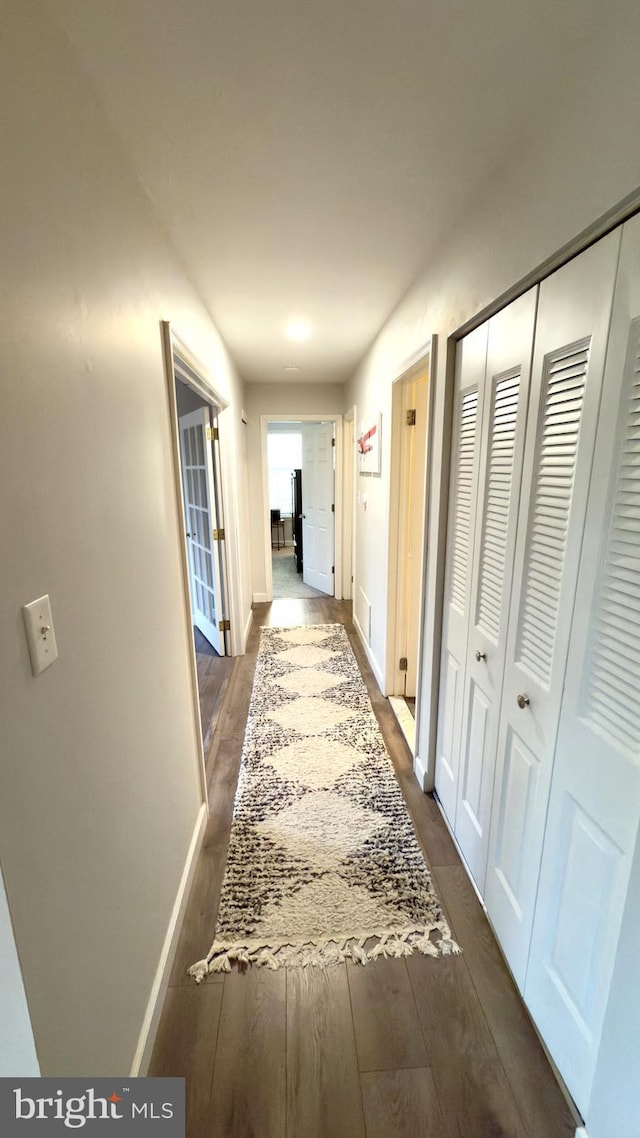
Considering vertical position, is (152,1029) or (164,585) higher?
(164,585)

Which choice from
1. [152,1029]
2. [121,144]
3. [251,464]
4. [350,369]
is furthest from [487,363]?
[251,464]

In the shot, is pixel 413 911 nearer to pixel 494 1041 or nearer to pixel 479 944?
pixel 479 944

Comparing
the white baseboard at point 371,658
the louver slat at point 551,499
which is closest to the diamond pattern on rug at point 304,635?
the white baseboard at point 371,658

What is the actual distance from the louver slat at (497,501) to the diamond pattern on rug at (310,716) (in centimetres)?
142

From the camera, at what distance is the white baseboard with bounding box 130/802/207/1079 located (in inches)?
42.7

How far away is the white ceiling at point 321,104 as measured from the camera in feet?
2.71

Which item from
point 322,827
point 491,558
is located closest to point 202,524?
point 322,827

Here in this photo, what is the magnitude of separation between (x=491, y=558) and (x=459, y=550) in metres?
0.26

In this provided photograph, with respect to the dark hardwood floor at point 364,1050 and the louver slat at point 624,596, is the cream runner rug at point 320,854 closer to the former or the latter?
the dark hardwood floor at point 364,1050

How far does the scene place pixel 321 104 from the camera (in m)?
1.04

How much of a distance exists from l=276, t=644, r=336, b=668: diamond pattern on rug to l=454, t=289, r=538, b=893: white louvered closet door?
1.84 m

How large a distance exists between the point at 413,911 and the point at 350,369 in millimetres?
3844

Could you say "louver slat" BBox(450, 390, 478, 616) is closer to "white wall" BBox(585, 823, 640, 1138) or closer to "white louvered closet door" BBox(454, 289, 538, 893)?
"white louvered closet door" BBox(454, 289, 538, 893)

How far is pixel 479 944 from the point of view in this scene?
1399 mm
